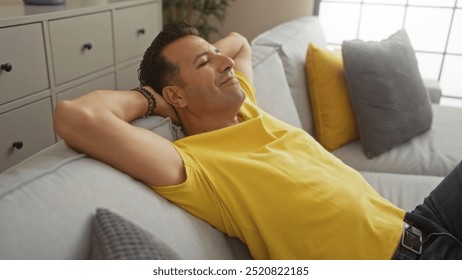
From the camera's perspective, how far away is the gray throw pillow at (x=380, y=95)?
1.63 meters

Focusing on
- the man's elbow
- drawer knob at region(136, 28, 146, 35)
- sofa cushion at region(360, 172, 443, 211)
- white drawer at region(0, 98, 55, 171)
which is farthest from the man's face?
drawer knob at region(136, 28, 146, 35)

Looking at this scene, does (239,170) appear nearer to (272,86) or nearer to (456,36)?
(272,86)

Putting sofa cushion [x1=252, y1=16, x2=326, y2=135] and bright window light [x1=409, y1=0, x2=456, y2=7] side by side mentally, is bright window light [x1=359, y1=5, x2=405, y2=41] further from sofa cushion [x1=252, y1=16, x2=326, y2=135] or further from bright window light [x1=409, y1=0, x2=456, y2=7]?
sofa cushion [x1=252, y1=16, x2=326, y2=135]

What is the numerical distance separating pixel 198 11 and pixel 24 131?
173cm

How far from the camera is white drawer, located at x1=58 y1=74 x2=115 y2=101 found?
176 centimetres

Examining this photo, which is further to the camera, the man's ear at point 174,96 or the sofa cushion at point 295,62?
the sofa cushion at point 295,62

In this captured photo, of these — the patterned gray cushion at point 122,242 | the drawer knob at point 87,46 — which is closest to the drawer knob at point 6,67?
the drawer knob at point 87,46

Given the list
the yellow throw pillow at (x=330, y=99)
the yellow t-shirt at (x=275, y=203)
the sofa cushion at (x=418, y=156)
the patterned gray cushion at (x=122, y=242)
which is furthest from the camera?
the yellow throw pillow at (x=330, y=99)

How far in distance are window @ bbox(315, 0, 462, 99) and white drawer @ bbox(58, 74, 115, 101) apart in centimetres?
158

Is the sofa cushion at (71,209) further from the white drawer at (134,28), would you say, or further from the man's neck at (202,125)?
the white drawer at (134,28)

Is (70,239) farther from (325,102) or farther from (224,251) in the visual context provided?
(325,102)

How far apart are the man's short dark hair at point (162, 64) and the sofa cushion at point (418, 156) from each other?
2.98 feet

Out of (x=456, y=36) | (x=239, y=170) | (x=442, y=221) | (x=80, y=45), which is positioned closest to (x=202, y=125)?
(x=239, y=170)
